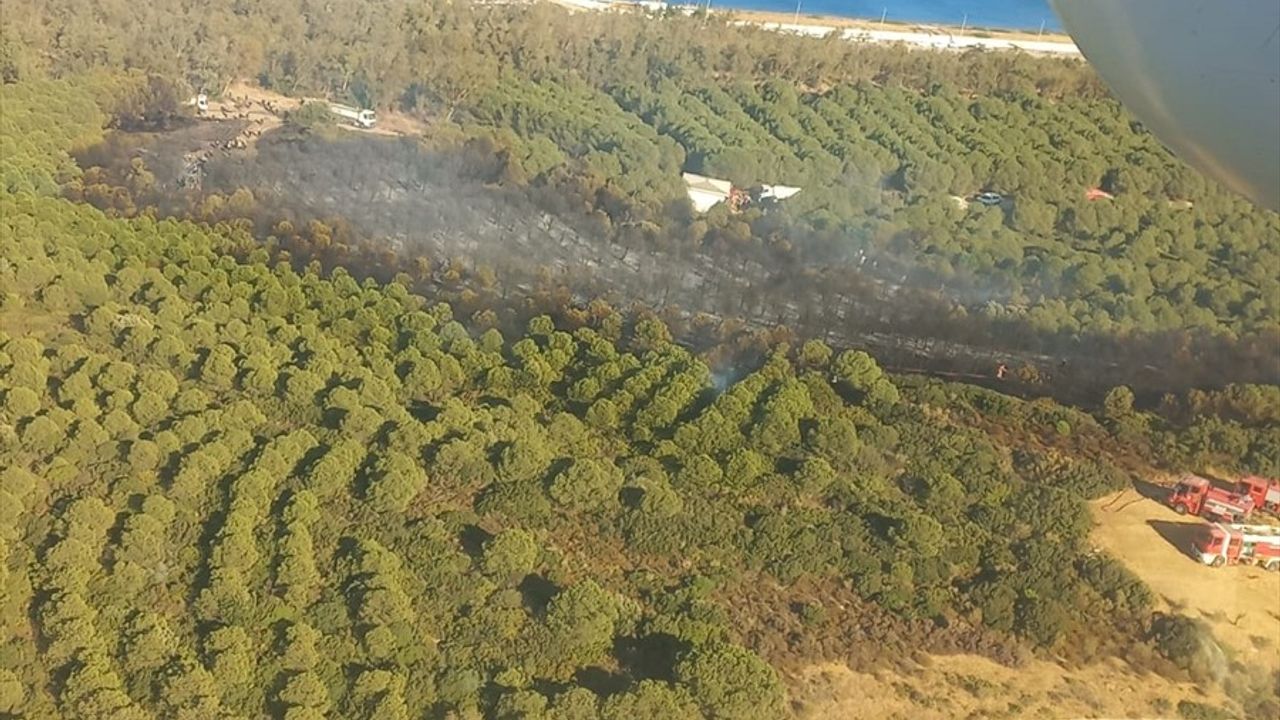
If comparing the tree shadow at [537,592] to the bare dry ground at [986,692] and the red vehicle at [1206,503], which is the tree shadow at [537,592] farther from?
the red vehicle at [1206,503]

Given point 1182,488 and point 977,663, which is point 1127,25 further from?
point 1182,488

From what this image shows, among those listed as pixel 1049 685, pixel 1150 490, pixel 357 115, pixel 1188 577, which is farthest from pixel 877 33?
pixel 1049 685

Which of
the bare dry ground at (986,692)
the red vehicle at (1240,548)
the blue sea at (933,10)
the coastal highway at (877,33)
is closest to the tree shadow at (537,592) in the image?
the bare dry ground at (986,692)

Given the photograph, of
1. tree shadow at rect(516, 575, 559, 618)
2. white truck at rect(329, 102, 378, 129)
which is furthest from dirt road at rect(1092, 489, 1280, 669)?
white truck at rect(329, 102, 378, 129)

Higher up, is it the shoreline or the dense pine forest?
the shoreline

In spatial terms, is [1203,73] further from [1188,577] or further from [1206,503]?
[1206,503]

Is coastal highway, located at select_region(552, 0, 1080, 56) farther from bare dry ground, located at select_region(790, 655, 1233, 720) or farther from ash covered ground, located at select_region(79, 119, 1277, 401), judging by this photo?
bare dry ground, located at select_region(790, 655, 1233, 720)

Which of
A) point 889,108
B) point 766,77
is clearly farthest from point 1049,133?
point 766,77
